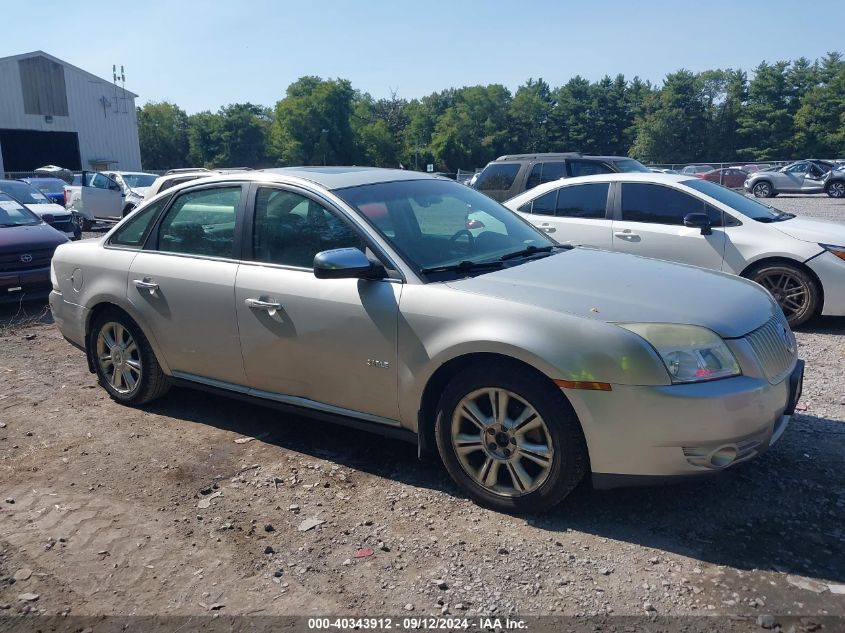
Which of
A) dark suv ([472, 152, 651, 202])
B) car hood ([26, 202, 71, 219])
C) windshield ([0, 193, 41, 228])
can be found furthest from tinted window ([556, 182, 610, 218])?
car hood ([26, 202, 71, 219])

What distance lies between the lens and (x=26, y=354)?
23.4 feet

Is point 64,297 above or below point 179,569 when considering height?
above

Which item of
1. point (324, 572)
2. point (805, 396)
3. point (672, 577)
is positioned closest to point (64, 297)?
point (324, 572)

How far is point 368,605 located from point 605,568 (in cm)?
103

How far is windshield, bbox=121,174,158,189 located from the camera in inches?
866

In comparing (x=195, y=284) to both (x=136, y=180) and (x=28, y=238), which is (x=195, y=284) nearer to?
(x=28, y=238)

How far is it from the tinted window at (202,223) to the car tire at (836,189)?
32555 millimetres

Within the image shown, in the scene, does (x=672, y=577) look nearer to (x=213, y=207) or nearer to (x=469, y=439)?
(x=469, y=439)

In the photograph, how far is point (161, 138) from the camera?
9850cm

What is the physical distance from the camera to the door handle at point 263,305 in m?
4.27

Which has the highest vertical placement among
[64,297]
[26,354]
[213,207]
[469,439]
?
[213,207]

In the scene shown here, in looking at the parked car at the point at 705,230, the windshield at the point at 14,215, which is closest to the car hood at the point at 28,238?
the windshield at the point at 14,215

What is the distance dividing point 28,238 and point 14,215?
1170 millimetres

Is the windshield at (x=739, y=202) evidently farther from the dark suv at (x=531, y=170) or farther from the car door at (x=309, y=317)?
the car door at (x=309, y=317)
